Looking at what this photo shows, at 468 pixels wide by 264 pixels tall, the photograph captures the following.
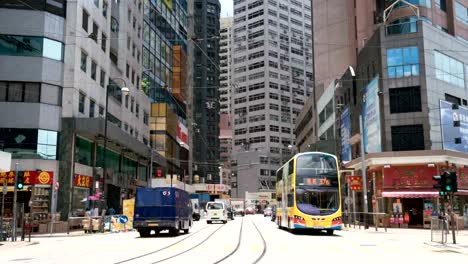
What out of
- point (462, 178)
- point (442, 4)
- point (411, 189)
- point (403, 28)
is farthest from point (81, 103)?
point (442, 4)

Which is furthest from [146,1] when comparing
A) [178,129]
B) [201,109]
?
[201,109]

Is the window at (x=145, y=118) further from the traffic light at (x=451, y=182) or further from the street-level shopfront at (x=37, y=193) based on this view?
the traffic light at (x=451, y=182)

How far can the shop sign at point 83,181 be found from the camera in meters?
41.0

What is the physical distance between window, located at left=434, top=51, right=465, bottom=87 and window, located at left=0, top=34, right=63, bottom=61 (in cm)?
3189

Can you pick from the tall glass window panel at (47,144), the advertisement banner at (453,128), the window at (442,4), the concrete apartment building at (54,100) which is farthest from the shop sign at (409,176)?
the tall glass window panel at (47,144)

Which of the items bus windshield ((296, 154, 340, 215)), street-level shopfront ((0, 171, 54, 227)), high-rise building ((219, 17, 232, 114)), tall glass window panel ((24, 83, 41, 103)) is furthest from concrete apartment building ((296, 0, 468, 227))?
high-rise building ((219, 17, 232, 114))

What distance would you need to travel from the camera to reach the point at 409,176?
42.0m

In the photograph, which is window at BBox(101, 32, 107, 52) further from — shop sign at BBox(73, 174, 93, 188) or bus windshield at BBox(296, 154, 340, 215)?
bus windshield at BBox(296, 154, 340, 215)

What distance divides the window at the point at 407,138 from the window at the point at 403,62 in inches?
175

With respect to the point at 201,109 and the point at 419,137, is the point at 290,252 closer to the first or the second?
the point at 419,137

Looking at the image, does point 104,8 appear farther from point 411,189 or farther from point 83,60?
point 411,189

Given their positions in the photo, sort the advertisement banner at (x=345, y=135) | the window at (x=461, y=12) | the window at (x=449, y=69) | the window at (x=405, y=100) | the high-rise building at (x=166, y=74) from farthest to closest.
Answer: the high-rise building at (x=166, y=74)
the window at (x=461, y=12)
the advertisement banner at (x=345, y=135)
the window at (x=449, y=69)
the window at (x=405, y=100)

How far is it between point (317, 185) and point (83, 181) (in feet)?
71.9

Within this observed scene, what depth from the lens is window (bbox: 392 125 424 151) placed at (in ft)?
138
